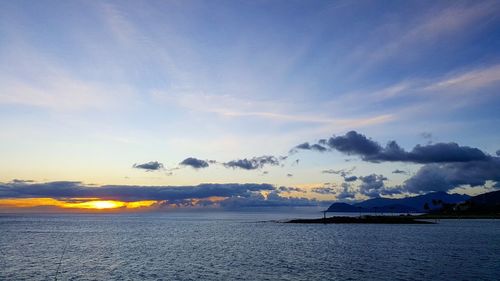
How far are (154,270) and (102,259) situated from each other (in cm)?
2142

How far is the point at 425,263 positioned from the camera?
241ft

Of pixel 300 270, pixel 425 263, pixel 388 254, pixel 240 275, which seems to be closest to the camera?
pixel 240 275

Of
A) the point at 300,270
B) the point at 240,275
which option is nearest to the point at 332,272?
the point at 300,270

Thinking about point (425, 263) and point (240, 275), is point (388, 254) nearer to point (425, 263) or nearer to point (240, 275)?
point (425, 263)

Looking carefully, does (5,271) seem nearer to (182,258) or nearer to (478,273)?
(182,258)

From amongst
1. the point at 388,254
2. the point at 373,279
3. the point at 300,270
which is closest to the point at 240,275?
the point at 300,270

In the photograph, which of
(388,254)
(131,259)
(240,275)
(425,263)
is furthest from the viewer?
(388,254)

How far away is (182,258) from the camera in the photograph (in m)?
83.1

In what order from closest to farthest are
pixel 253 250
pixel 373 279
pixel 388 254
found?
pixel 373 279 → pixel 388 254 → pixel 253 250

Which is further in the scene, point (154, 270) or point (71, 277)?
point (154, 270)

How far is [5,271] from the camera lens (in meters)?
66.8

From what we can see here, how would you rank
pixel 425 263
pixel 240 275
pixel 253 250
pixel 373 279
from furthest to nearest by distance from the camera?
pixel 253 250
pixel 425 263
pixel 240 275
pixel 373 279

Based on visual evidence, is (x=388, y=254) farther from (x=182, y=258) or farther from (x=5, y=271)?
(x=5, y=271)

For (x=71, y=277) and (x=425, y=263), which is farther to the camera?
(x=425, y=263)
